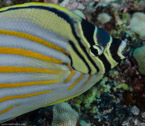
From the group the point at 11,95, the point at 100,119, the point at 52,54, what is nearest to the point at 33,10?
the point at 52,54

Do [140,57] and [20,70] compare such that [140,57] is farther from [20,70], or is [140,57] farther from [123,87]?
[20,70]

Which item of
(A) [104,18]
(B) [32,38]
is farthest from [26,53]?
(A) [104,18]

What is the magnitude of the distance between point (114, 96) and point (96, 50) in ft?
4.06

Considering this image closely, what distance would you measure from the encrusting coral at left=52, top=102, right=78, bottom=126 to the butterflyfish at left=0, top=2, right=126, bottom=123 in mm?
757

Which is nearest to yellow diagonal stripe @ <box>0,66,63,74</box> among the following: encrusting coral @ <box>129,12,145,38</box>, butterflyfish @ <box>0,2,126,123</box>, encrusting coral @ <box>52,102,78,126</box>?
butterflyfish @ <box>0,2,126,123</box>

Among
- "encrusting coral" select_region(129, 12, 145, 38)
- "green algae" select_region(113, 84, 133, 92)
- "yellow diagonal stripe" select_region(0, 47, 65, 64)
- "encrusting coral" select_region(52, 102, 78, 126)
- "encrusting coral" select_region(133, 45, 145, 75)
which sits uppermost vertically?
"yellow diagonal stripe" select_region(0, 47, 65, 64)

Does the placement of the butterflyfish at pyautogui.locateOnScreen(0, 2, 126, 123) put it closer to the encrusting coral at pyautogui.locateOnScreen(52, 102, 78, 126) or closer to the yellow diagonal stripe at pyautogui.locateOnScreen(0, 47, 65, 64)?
the yellow diagonal stripe at pyautogui.locateOnScreen(0, 47, 65, 64)

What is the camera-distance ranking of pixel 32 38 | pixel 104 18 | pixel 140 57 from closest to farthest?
pixel 32 38, pixel 140 57, pixel 104 18

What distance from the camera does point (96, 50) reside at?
1.74m

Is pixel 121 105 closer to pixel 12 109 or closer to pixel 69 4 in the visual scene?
pixel 12 109

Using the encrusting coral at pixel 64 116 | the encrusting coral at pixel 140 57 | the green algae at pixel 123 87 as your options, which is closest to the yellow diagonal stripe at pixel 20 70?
the encrusting coral at pixel 64 116

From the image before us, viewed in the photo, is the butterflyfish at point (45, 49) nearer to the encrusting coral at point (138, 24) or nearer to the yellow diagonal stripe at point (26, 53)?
the yellow diagonal stripe at point (26, 53)

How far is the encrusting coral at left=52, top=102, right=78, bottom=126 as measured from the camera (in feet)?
8.21

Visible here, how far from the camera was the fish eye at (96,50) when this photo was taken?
174 centimetres
